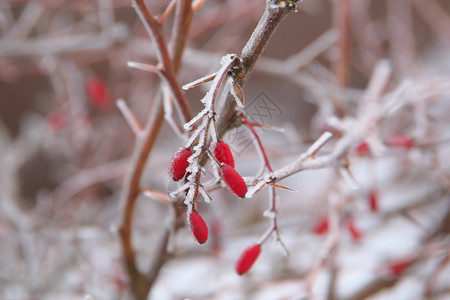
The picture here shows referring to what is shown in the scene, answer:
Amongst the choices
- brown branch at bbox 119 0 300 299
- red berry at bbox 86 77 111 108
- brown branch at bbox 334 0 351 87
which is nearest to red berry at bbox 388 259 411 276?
brown branch at bbox 334 0 351 87

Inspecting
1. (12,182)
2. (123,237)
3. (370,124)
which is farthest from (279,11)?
(12,182)

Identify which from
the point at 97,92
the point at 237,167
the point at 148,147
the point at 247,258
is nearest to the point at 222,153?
the point at 247,258

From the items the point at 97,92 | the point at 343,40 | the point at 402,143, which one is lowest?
the point at 402,143

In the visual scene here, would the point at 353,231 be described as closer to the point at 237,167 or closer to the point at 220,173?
the point at 237,167

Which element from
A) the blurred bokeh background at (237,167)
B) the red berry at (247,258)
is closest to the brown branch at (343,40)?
the blurred bokeh background at (237,167)

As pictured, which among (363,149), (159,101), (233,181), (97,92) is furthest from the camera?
(97,92)

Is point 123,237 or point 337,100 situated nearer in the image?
point 123,237

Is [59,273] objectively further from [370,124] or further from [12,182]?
[370,124]

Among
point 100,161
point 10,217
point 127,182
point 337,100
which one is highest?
point 100,161
